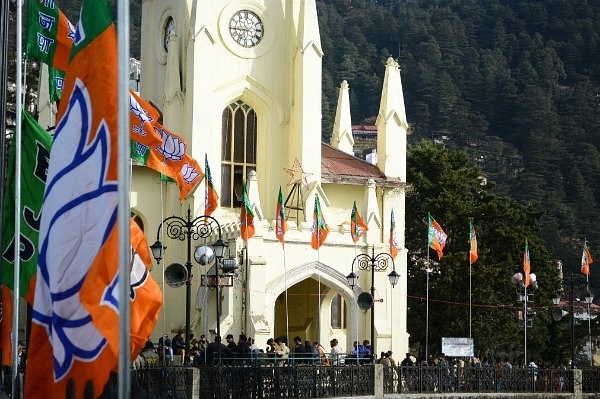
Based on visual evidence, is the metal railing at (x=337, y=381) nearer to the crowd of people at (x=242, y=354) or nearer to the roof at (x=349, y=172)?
the crowd of people at (x=242, y=354)

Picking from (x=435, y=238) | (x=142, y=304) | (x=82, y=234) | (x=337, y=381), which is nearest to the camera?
(x=82, y=234)

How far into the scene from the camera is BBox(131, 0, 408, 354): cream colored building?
50.0 meters

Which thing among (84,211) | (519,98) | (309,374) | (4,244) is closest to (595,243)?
(519,98)

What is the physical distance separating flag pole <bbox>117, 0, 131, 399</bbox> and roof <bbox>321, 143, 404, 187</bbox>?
41655mm

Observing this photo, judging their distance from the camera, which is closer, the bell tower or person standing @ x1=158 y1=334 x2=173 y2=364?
person standing @ x1=158 y1=334 x2=173 y2=364

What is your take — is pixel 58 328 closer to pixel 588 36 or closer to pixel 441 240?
pixel 441 240

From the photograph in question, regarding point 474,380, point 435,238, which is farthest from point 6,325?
point 435,238

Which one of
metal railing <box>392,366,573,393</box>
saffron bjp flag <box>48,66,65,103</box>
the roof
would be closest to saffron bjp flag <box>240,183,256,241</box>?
metal railing <box>392,366,573,393</box>

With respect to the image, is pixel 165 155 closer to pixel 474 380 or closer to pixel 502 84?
pixel 474 380

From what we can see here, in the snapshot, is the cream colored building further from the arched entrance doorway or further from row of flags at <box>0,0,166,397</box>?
row of flags at <box>0,0,166,397</box>

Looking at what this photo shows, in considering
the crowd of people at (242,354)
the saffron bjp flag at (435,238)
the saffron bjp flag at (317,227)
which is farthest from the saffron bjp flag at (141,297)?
the saffron bjp flag at (435,238)

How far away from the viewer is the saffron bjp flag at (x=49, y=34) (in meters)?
24.5

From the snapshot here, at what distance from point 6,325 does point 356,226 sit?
90.6 feet

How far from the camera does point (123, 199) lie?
42.9ft
